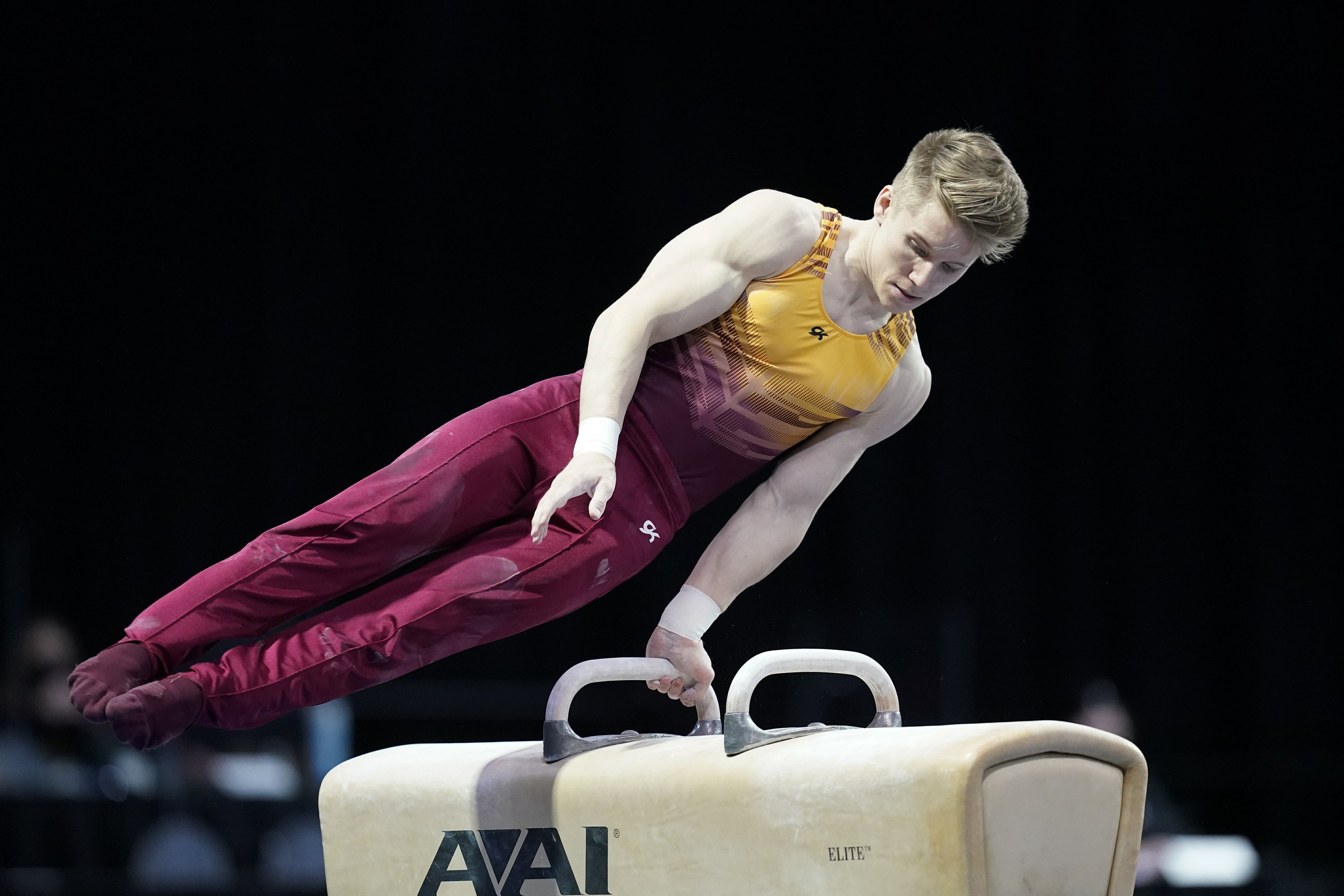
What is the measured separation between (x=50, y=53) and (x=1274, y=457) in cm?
585

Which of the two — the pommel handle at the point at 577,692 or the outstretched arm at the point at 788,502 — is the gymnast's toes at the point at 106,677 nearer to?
the pommel handle at the point at 577,692

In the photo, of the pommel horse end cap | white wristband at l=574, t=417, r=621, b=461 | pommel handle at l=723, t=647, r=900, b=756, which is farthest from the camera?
white wristband at l=574, t=417, r=621, b=461

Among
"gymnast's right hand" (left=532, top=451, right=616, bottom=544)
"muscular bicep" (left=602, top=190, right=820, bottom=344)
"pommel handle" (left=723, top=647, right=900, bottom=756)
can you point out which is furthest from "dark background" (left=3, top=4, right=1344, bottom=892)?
"gymnast's right hand" (left=532, top=451, right=616, bottom=544)

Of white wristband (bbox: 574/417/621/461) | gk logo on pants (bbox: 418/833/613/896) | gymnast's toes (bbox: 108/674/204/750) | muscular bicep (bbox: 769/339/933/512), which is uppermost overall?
white wristband (bbox: 574/417/621/461)

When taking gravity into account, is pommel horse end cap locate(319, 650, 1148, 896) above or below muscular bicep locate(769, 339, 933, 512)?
below

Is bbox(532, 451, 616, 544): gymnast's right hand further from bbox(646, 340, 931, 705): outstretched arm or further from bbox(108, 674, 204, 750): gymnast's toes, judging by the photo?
bbox(108, 674, 204, 750): gymnast's toes

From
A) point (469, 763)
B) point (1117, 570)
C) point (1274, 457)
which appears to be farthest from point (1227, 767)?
point (469, 763)

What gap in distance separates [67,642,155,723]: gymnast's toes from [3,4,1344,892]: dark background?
3235mm

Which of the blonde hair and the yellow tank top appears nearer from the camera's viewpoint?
the blonde hair

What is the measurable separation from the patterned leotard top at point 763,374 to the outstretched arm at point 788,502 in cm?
7

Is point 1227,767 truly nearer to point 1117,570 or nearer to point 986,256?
point 1117,570

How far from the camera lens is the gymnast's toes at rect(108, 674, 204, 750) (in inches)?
93.0

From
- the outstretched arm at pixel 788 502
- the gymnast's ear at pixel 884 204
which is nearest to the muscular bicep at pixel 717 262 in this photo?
the gymnast's ear at pixel 884 204

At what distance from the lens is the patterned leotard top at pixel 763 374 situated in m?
2.88
